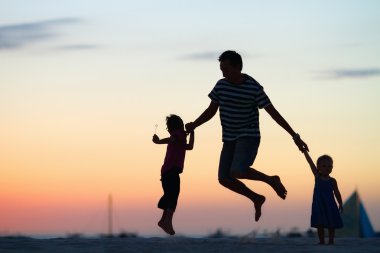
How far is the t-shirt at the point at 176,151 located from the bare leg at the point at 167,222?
0.61 meters

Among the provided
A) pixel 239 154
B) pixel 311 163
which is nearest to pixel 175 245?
pixel 239 154

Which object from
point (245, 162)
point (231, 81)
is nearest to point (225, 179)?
point (245, 162)

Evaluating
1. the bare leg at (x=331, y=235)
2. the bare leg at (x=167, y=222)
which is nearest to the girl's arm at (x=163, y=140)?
the bare leg at (x=167, y=222)

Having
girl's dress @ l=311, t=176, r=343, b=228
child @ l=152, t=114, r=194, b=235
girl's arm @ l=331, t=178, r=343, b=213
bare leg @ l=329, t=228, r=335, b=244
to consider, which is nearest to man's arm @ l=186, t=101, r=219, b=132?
child @ l=152, t=114, r=194, b=235

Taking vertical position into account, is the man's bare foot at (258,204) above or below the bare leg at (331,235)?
above

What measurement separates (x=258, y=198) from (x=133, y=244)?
201 centimetres

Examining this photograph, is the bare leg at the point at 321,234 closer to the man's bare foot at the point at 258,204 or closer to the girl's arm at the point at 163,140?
the man's bare foot at the point at 258,204

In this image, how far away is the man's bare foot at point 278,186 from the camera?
13117 millimetres

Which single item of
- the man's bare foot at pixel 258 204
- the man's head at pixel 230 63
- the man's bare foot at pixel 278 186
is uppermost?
the man's head at pixel 230 63

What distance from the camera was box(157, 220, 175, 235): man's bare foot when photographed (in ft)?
44.5

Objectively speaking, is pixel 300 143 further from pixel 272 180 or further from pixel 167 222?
pixel 167 222

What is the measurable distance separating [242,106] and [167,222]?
2187mm

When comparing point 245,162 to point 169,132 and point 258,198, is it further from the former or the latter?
point 169,132

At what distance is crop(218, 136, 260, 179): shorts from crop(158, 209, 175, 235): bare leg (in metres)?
1.23
